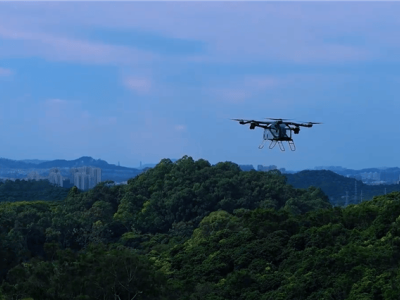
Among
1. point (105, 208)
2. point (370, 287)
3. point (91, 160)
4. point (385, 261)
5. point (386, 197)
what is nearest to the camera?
point (370, 287)

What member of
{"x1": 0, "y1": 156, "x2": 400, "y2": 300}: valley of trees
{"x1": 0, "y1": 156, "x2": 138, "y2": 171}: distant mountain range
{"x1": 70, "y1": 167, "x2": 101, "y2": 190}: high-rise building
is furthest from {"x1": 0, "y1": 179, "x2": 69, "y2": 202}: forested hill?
{"x1": 0, "y1": 156, "x2": 138, "y2": 171}: distant mountain range

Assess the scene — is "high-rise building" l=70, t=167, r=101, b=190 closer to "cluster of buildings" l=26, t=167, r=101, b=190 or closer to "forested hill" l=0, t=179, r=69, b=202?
"cluster of buildings" l=26, t=167, r=101, b=190

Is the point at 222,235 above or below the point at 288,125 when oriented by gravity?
below

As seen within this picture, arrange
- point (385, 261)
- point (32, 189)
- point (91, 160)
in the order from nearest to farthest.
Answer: point (385, 261) < point (32, 189) < point (91, 160)

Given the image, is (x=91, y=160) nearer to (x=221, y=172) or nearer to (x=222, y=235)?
(x=221, y=172)

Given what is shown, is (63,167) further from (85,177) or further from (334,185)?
(334,185)

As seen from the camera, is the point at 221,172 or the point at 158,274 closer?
the point at 158,274

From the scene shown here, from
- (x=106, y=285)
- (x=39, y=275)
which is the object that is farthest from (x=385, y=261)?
(x=39, y=275)
